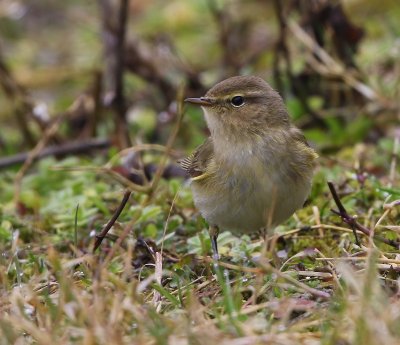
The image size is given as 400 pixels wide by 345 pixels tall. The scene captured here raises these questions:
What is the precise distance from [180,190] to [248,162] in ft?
4.13

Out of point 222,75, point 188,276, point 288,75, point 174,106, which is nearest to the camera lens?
Answer: point 188,276

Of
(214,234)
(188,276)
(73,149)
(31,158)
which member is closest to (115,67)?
(73,149)

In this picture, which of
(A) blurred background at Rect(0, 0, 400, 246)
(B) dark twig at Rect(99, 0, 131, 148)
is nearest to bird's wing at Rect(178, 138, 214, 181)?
(A) blurred background at Rect(0, 0, 400, 246)

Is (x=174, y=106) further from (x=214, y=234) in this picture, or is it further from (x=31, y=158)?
(x=214, y=234)

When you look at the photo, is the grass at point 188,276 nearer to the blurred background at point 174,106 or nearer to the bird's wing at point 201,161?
the blurred background at point 174,106

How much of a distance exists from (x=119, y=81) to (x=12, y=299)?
378 cm

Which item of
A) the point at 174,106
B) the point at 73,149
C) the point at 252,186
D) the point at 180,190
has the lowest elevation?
the point at 73,149

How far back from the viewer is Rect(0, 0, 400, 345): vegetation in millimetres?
3018

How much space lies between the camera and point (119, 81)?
6816mm

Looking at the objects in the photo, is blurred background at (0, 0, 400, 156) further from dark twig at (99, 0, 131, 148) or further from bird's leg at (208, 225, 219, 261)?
bird's leg at (208, 225, 219, 261)

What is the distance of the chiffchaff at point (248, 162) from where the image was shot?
13.3 ft

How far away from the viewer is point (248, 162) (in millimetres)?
4090

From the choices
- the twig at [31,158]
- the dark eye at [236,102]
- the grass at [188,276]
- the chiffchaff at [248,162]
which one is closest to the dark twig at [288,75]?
the grass at [188,276]

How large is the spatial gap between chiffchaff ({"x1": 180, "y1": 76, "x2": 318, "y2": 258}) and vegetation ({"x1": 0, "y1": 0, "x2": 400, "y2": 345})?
0.74 ft
